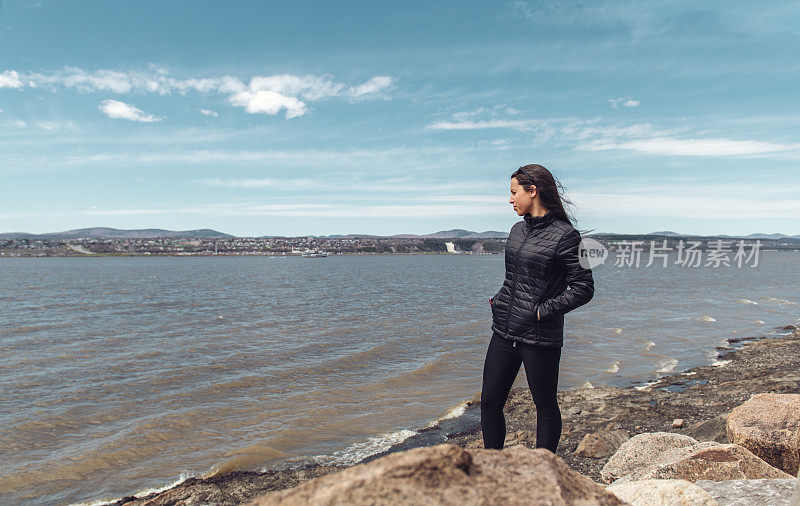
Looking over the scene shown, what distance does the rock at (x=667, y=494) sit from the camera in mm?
3094

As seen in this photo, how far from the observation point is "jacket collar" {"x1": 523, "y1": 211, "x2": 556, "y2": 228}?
361 cm

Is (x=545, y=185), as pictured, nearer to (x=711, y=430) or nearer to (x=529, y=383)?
(x=529, y=383)

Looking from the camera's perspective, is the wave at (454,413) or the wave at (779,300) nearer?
the wave at (454,413)

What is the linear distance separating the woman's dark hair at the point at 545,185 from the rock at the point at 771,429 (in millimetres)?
3386

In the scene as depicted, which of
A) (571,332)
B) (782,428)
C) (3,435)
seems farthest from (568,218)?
(571,332)

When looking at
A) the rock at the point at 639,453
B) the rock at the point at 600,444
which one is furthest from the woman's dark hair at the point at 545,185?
the rock at the point at 600,444

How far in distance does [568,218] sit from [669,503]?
1971mm

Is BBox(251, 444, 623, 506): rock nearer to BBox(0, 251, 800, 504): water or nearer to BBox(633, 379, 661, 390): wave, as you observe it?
BBox(0, 251, 800, 504): water

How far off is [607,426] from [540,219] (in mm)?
5942

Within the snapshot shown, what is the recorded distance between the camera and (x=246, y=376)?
12.7 m

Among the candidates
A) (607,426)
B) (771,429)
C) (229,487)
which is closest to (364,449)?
(229,487)

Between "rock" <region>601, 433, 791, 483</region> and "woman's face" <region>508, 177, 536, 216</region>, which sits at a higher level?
"woman's face" <region>508, 177, 536, 216</region>

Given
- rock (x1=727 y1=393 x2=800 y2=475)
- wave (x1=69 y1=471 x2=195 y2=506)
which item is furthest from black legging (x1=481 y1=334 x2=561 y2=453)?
wave (x1=69 y1=471 x2=195 y2=506)

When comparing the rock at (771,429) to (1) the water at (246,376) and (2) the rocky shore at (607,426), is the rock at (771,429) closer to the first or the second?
(2) the rocky shore at (607,426)
